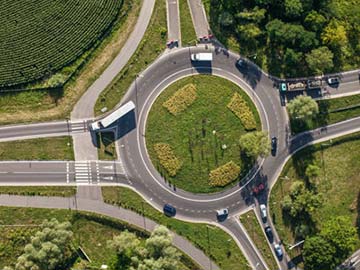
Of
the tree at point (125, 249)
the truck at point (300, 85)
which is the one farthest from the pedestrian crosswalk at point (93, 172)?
the truck at point (300, 85)

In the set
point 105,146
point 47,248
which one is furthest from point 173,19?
point 47,248

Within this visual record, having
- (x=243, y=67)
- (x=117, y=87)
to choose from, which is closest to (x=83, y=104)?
(x=117, y=87)

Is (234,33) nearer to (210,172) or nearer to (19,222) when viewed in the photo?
(210,172)

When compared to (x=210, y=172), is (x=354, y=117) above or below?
above

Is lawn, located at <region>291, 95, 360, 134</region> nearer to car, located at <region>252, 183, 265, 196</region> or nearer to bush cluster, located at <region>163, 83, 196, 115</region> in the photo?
car, located at <region>252, 183, 265, 196</region>

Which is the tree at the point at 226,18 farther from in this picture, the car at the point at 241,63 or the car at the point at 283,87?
the car at the point at 283,87

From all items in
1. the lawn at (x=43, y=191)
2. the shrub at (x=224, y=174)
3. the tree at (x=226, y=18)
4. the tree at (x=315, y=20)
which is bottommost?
the shrub at (x=224, y=174)

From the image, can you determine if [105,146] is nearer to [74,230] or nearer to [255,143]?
[74,230]
